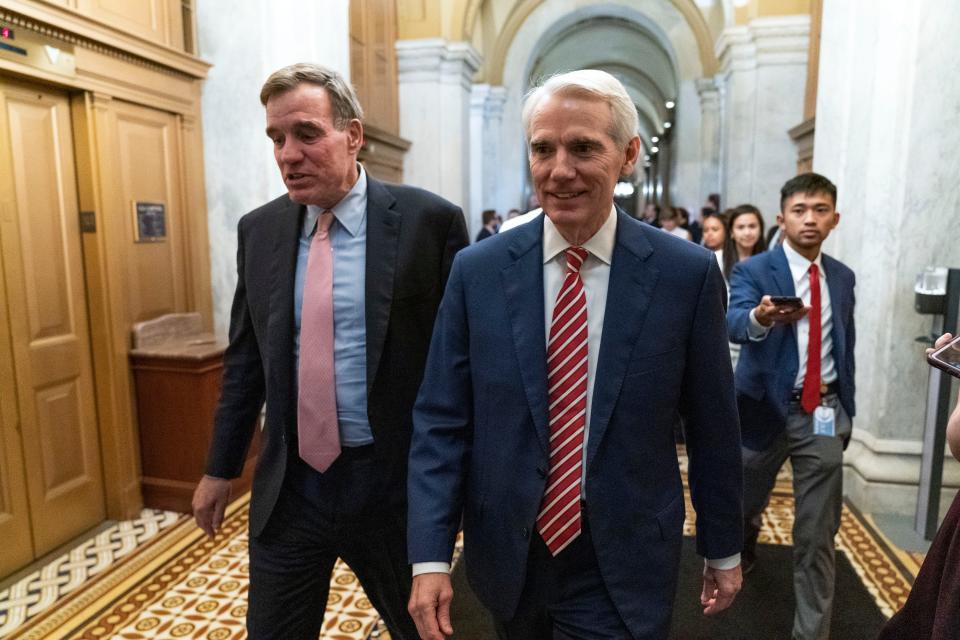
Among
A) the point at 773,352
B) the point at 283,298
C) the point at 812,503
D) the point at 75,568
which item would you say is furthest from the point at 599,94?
the point at 75,568

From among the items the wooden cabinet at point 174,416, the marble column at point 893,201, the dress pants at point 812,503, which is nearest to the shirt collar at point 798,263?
the dress pants at point 812,503

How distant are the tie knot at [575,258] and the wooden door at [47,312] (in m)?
3.32

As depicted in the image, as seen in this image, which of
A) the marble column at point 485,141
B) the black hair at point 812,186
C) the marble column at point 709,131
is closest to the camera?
the black hair at point 812,186

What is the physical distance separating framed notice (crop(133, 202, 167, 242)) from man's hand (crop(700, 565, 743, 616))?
396 cm

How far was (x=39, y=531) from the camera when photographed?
3844 mm

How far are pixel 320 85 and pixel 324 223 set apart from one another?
1.22 feet

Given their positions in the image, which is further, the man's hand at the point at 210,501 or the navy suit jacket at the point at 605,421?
the man's hand at the point at 210,501

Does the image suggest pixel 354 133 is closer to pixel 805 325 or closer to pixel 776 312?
pixel 776 312

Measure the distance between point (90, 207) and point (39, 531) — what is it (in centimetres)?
183

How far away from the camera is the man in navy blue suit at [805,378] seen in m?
2.66

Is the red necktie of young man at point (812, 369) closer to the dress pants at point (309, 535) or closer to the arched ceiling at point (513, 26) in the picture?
the dress pants at point (309, 535)

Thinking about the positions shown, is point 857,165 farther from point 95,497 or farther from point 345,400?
point 95,497

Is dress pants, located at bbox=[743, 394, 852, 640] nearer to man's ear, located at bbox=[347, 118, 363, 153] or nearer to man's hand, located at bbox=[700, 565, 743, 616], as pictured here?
man's hand, located at bbox=[700, 565, 743, 616]

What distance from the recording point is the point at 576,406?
149 cm
